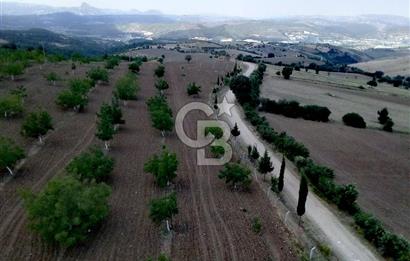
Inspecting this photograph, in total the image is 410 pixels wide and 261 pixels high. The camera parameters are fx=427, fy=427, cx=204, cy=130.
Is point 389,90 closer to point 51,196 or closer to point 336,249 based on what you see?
point 336,249

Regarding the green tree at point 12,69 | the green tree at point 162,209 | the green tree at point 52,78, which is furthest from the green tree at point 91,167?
the green tree at point 12,69

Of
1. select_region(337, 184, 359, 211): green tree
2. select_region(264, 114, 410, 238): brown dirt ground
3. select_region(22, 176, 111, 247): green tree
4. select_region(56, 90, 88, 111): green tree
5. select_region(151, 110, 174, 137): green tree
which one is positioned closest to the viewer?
select_region(22, 176, 111, 247): green tree

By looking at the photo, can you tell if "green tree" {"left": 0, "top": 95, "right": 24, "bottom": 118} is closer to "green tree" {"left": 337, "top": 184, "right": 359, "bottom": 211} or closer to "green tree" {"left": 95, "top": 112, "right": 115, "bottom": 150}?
"green tree" {"left": 95, "top": 112, "right": 115, "bottom": 150}

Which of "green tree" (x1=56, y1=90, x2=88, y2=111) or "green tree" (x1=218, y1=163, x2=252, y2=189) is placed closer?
"green tree" (x1=218, y1=163, x2=252, y2=189)

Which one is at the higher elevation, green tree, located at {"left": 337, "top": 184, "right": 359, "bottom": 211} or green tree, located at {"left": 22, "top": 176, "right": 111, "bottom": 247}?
green tree, located at {"left": 22, "top": 176, "right": 111, "bottom": 247}

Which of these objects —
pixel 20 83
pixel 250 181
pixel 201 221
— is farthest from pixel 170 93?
pixel 201 221

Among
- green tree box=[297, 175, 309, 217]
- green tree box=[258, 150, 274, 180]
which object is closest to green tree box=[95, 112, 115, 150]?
green tree box=[258, 150, 274, 180]

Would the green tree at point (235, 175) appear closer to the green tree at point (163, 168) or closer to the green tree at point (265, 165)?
the green tree at point (265, 165)
